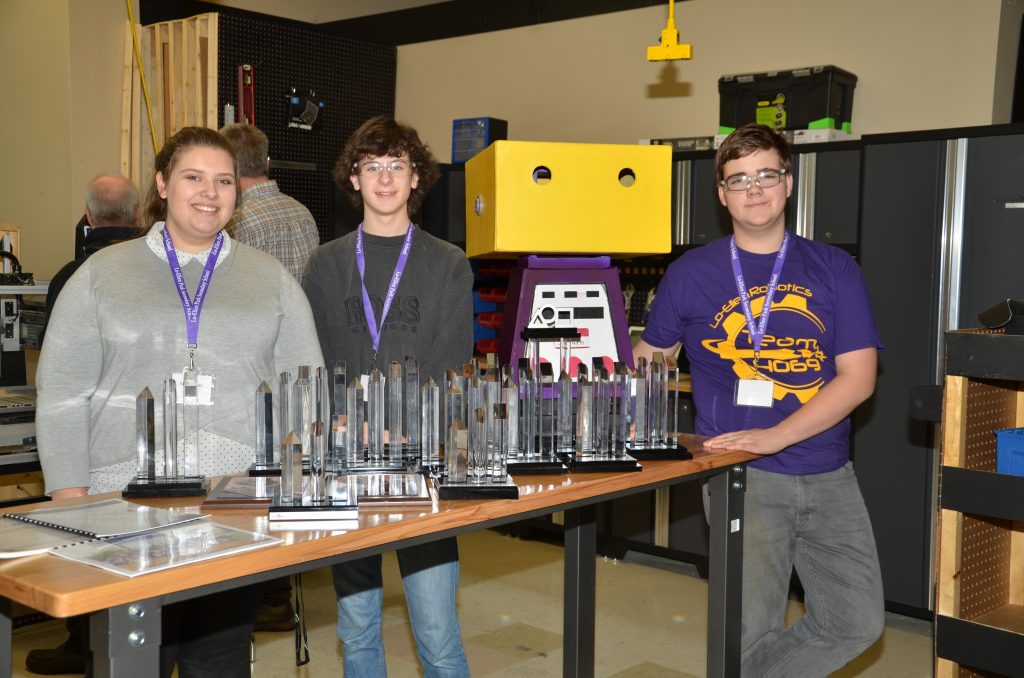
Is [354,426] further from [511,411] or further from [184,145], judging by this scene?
[184,145]

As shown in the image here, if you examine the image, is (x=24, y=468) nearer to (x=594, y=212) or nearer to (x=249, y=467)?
(x=249, y=467)

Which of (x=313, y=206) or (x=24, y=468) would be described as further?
(x=313, y=206)

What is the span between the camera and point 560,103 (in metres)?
6.19

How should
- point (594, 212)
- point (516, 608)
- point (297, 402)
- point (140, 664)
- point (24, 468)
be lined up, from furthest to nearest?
point (516, 608), point (24, 468), point (594, 212), point (297, 402), point (140, 664)

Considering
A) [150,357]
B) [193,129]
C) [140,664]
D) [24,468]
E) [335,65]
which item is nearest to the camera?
[140,664]

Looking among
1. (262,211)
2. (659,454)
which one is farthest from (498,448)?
(262,211)

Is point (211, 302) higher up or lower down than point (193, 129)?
lower down

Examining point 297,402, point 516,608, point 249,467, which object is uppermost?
point 297,402

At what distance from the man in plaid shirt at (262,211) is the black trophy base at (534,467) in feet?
6.33

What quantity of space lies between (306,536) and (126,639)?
318mm

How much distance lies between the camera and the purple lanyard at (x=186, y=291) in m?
2.09

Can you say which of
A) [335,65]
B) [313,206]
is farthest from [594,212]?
[335,65]

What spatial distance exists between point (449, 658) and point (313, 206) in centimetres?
407

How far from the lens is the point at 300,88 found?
6.05 metres
